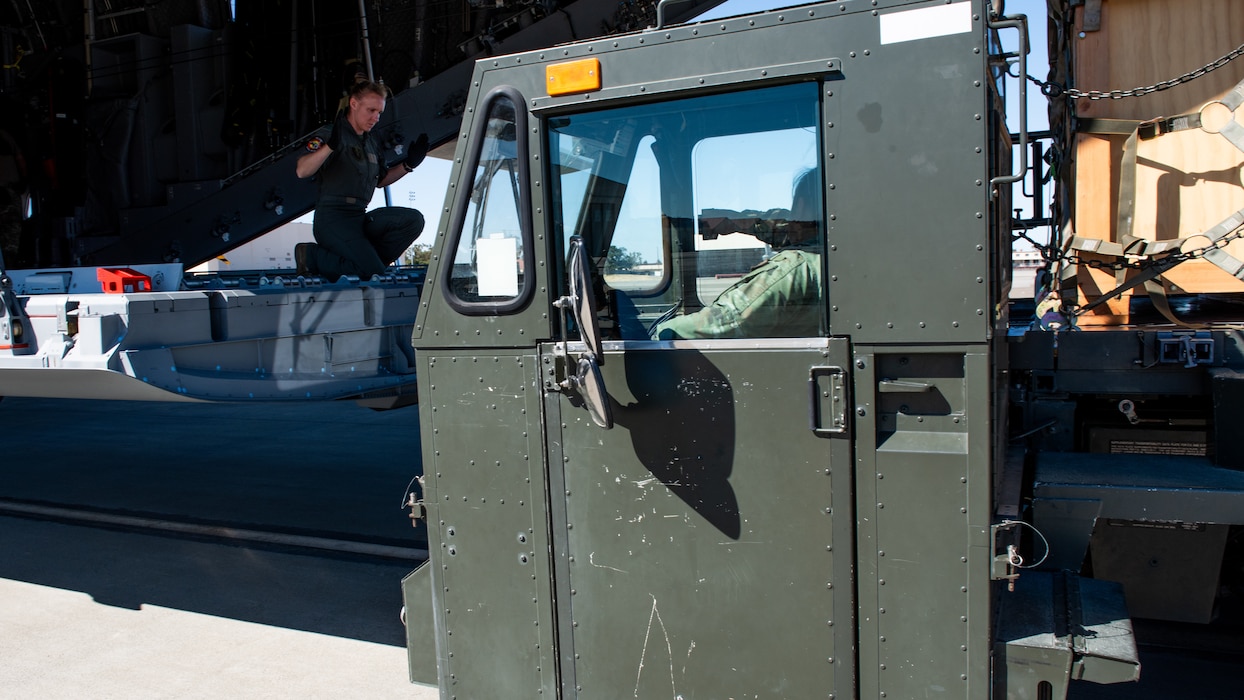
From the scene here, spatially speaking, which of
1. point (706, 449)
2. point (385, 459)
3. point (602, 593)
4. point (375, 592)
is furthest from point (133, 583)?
point (706, 449)

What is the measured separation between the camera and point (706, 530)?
2406mm

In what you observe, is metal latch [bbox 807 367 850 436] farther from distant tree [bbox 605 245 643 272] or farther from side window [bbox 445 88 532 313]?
side window [bbox 445 88 532 313]

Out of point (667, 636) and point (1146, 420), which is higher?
point (1146, 420)

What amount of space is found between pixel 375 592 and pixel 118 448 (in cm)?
556

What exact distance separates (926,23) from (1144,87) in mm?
1970

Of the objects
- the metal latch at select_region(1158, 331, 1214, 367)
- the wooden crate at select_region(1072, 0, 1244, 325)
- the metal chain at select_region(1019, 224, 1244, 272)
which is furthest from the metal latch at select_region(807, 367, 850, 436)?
the wooden crate at select_region(1072, 0, 1244, 325)

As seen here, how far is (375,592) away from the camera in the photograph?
5.00 metres

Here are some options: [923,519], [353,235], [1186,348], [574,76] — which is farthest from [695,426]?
[353,235]

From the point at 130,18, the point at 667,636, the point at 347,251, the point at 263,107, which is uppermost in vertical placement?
the point at 130,18

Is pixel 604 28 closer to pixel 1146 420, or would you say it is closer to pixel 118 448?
pixel 118 448

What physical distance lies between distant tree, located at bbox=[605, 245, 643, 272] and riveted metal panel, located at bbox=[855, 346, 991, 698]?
0.74 m

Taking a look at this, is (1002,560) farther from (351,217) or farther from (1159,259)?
(351,217)

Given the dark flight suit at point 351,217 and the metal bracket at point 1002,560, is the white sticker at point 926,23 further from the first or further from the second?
the dark flight suit at point 351,217

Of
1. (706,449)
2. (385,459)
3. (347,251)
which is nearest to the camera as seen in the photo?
(706,449)
